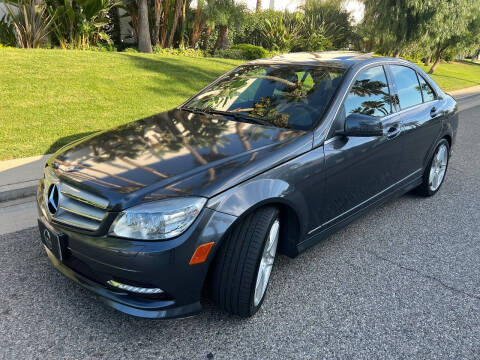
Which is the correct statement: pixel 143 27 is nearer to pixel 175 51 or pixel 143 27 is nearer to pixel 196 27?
pixel 175 51

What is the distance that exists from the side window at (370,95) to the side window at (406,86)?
235 millimetres

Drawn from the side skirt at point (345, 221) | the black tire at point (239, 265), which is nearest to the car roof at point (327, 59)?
the side skirt at point (345, 221)

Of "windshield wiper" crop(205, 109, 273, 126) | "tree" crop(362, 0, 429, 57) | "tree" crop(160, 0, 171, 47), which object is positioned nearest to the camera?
"windshield wiper" crop(205, 109, 273, 126)

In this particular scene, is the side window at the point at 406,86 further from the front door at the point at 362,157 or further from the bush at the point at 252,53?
the bush at the point at 252,53

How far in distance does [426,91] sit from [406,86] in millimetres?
506

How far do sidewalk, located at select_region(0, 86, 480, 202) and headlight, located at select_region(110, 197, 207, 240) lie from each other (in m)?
2.75

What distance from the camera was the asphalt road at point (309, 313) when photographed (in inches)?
92.4

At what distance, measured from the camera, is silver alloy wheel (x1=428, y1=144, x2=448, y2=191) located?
462 centimetres

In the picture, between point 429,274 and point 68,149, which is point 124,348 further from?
point 429,274

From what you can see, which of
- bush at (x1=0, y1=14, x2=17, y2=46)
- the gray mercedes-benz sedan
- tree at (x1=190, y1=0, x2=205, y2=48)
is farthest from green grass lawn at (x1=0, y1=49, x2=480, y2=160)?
tree at (x1=190, y1=0, x2=205, y2=48)

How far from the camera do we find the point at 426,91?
172 inches

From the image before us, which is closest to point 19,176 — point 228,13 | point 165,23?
point 228,13

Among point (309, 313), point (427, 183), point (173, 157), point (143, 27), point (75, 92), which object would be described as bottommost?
point (309, 313)

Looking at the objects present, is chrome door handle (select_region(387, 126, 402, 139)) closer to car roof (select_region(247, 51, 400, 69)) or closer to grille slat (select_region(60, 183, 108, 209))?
car roof (select_region(247, 51, 400, 69))
